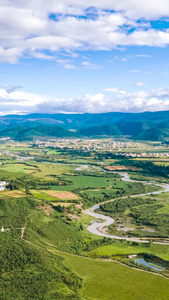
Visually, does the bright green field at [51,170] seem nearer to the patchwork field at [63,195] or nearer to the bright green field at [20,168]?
the bright green field at [20,168]

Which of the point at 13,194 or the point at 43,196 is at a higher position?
the point at 13,194

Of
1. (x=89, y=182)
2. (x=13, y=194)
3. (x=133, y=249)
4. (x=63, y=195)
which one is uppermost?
(x=89, y=182)

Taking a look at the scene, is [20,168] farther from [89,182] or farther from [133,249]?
[133,249]

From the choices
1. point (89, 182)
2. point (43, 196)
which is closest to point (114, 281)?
point (43, 196)

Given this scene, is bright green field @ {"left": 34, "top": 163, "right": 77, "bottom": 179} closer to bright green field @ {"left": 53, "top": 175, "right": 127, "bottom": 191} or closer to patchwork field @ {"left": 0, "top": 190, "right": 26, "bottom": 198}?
bright green field @ {"left": 53, "top": 175, "right": 127, "bottom": 191}

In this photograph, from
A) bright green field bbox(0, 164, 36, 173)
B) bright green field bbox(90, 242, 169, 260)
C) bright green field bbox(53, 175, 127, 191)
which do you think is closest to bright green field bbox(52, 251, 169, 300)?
bright green field bbox(90, 242, 169, 260)

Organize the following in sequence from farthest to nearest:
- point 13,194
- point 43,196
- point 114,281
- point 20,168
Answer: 1. point 20,168
2. point 43,196
3. point 13,194
4. point 114,281

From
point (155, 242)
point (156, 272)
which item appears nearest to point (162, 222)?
point (155, 242)

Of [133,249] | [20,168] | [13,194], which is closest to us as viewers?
[133,249]

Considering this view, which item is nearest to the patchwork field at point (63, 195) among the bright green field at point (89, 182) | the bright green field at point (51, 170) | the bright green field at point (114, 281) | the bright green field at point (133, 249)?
the bright green field at point (89, 182)
